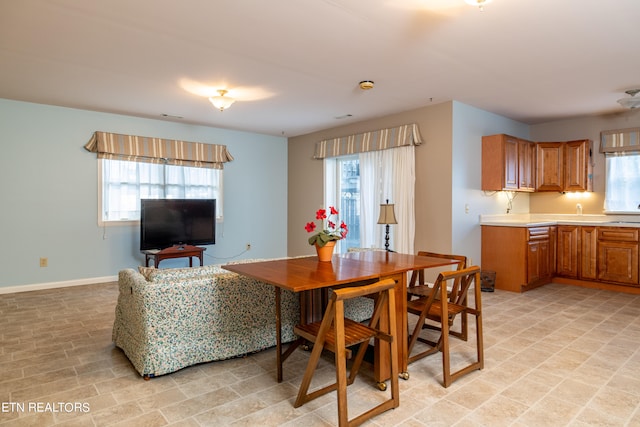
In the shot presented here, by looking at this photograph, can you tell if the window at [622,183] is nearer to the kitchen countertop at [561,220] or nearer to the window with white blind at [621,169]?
the window with white blind at [621,169]

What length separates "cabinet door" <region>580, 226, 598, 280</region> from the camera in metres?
5.24

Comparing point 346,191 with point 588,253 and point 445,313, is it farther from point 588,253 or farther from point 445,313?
point 445,313

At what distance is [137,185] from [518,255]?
18.0 feet

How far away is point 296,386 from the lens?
2.41m

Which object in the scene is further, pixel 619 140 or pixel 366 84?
pixel 619 140

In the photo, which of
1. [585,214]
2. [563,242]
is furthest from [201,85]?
Answer: [585,214]

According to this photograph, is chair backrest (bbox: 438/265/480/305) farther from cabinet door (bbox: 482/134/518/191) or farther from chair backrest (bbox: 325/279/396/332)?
cabinet door (bbox: 482/134/518/191)

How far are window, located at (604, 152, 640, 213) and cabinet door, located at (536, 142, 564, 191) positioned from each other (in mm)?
635

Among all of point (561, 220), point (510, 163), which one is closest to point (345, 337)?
point (510, 163)

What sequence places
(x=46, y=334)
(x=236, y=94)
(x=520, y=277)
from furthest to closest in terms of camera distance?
(x=520, y=277) → (x=236, y=94) → (x=46, y=334)

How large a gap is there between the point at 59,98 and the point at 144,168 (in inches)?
56.3

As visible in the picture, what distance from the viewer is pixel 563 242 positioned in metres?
5.52

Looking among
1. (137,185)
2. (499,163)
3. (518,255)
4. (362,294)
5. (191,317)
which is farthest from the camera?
(137,185)

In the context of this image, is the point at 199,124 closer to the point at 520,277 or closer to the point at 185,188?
the point at 185,188
